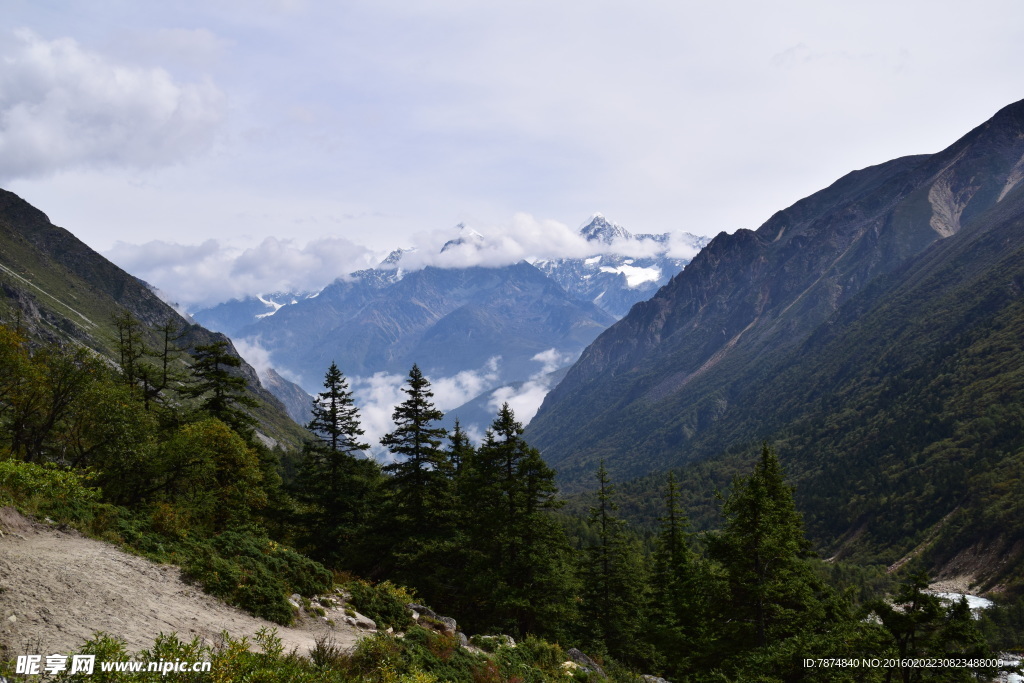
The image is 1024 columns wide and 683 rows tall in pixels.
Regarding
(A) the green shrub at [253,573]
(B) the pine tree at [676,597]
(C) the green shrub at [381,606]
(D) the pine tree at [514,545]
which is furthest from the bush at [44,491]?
(B) the pine tree at [676,597]

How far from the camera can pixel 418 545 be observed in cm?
3300

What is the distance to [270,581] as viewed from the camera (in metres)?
19.8

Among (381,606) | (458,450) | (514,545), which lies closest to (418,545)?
(514,545)

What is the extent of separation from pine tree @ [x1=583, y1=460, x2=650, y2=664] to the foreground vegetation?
0.15 m

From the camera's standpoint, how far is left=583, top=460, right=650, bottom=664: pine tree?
Result: 40.8 metres

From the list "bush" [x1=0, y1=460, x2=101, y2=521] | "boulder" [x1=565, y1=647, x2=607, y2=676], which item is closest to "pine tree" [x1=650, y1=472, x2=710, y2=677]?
"boulder" [x1=565, y1=647, x2=607, y2=676]

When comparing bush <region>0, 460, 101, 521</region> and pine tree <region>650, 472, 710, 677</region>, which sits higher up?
bush <region>0, 460, 101, 521</region>

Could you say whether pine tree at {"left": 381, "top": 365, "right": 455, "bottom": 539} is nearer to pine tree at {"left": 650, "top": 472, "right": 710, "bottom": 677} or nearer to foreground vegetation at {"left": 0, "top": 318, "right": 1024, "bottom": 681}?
foreground vegetation at {"left": 0, "top": 318, "right": 1024, "bottom": 681}

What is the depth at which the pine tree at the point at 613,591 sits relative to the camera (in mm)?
40812

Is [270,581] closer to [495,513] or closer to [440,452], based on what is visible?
[495,513]

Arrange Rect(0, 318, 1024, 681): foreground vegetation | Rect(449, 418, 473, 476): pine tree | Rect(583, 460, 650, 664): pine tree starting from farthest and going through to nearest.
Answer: Rect(583, 460, 650, 664): pine tree → Rect(449, 418, 473, 476): pine tree → Rect(0, 318, 1024, 681): foreground vegetation

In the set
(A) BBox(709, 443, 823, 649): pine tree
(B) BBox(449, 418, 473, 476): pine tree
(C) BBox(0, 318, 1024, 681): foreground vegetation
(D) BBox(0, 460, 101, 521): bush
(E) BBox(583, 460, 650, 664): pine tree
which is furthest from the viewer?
(E) BBox(583, 460, 650, 664): pine tree

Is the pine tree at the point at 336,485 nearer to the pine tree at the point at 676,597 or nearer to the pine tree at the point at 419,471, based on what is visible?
the pine tree at the point at 419,471

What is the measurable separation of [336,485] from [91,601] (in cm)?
2500
